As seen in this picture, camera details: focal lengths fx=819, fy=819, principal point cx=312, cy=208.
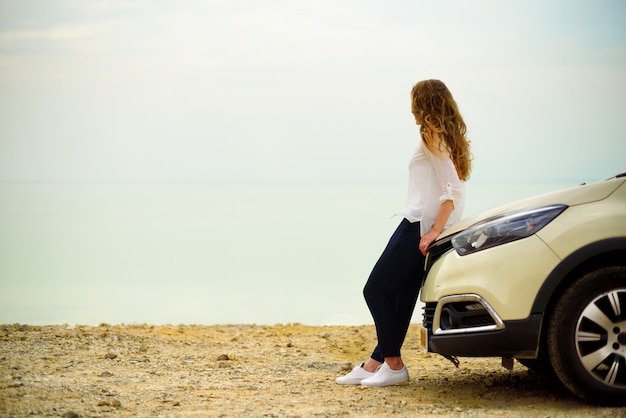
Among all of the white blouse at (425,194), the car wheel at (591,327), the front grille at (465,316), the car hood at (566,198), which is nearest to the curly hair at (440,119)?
the white blouse at (425,194)

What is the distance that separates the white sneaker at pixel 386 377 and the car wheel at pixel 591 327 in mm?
1566

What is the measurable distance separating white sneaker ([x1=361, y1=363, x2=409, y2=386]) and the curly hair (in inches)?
66.3

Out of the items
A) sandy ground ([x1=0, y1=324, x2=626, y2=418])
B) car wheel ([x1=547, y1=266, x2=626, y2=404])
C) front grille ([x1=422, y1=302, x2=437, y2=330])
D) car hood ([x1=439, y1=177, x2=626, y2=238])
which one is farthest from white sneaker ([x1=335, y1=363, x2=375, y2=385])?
car wheel ([x1=547, y1=266, x2=626, y2=404])

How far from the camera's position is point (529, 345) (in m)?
5.38

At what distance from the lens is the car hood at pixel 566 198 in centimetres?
551

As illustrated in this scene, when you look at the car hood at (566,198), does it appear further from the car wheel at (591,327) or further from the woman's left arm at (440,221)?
the car wheel at (591,327)

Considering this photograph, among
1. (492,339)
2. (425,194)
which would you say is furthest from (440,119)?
(492,339)

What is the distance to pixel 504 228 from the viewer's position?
558 cm

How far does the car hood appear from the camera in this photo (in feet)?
18.1

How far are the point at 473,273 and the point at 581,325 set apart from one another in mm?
765

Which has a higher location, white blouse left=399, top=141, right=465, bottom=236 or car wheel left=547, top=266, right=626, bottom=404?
white blouse left=399, top=141, right=465, bottom=236

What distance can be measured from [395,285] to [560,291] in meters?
1.40

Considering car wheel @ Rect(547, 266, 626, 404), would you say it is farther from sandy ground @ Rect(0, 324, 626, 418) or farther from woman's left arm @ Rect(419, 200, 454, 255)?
woman's left arm @ Rect(419, 200, 454, 255)

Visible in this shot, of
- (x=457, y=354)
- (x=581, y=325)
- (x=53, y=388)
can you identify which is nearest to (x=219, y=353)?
(x=53, y=388)
